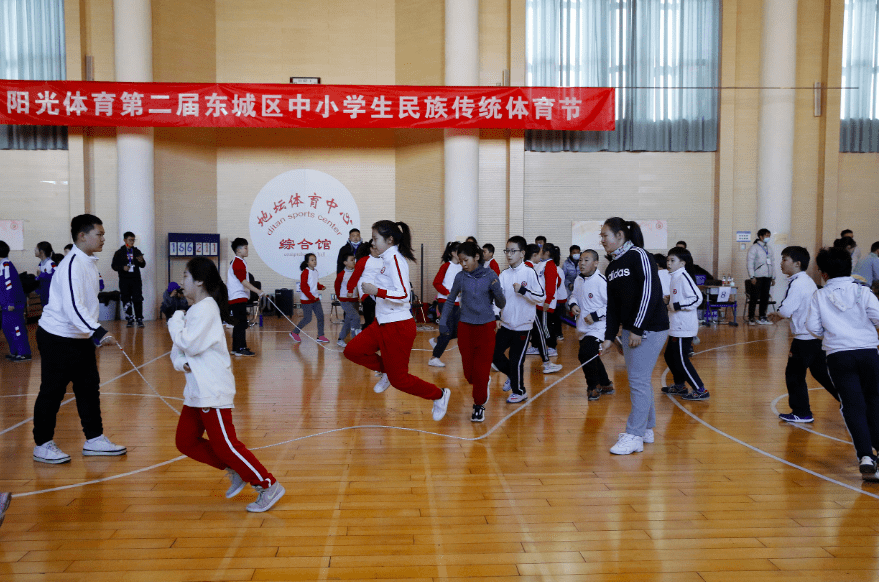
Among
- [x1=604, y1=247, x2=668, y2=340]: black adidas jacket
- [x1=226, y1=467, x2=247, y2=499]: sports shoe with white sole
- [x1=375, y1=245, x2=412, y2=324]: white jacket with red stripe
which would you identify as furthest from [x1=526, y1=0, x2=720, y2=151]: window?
[x1=226, y1=467, x2=247, y2=499]: sports shoe with white sole

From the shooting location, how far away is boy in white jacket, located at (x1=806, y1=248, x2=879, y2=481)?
4.35 meters

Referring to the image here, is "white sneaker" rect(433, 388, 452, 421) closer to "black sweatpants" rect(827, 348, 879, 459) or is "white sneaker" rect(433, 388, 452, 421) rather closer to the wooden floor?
the wooden floor

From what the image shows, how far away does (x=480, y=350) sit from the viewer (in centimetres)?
591

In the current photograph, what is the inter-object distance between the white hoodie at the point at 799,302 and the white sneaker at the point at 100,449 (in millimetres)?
5461

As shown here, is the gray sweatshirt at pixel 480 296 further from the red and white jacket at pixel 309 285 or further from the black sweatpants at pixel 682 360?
the red and white jacket at pixel 309 285

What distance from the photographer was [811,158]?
14.3 meters

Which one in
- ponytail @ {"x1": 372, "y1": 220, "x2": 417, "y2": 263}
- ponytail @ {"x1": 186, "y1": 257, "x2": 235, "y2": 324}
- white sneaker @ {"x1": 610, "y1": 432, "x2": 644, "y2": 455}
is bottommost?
white sneaker @ {"x1": 610, "y1": 432, "x2": 644, "y2": 455}

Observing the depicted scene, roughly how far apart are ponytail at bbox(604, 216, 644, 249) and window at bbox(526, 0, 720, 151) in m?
9.54

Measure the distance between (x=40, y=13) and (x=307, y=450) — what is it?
12.8 metres

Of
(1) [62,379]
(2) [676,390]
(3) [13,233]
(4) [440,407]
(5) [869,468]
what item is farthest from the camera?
(3) [13,233]

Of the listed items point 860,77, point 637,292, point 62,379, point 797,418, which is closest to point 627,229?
point 637,292

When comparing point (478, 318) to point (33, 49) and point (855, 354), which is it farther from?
point (33, 49)

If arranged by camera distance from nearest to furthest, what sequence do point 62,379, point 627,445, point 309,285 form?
point 62,379 < point 627,445 < point 309,285

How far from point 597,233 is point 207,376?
11807 mm
